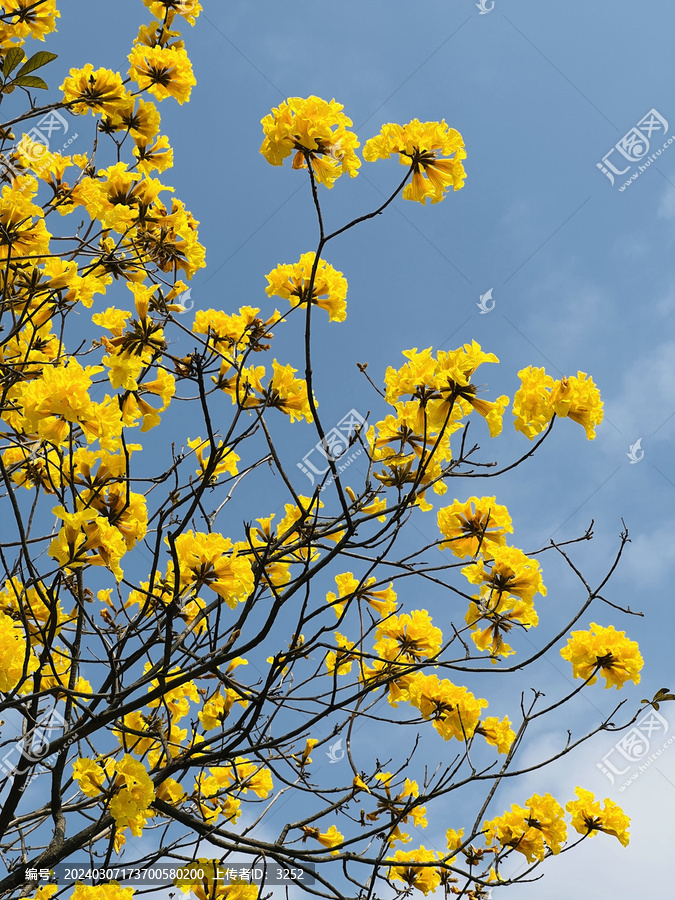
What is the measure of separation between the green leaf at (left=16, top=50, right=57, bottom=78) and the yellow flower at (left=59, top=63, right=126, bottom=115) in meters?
0.78

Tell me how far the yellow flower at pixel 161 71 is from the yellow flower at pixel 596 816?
4251 mm

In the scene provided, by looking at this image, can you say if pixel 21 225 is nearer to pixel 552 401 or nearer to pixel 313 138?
pixel 313 138

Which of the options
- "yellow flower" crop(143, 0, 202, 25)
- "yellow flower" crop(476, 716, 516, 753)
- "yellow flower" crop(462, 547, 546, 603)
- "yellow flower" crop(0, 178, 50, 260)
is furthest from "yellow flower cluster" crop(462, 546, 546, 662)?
"yellow flower" crop(143, 0, 202, 25)

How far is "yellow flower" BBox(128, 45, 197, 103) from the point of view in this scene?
3328 millimetres

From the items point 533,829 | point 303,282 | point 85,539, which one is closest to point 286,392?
point 303,282

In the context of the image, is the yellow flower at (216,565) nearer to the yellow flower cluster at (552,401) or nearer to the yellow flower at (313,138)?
the yellow flower cluster at (552,401)

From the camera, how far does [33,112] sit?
9.88ft

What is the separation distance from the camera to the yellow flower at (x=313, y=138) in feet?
7.59

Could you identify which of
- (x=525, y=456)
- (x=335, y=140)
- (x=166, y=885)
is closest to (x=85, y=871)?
(x=166, y=885)

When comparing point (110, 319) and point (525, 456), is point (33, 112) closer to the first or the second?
point (110, 319)

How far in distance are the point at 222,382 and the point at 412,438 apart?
38.3 inches

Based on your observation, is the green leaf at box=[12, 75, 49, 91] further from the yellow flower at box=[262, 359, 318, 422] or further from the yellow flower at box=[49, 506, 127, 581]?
the yellow flower at box=[49, 506, 127, 581]

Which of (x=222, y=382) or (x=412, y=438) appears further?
(x=222, y=382)

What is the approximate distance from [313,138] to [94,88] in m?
1.45
